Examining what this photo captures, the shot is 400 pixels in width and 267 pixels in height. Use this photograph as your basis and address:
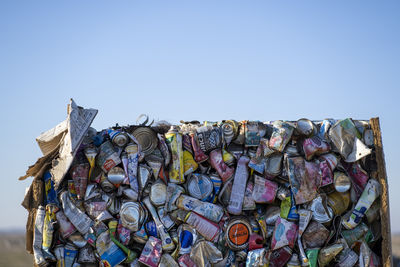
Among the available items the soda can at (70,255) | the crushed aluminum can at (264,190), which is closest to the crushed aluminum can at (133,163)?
the soda can at (70,255)

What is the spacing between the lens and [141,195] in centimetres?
526

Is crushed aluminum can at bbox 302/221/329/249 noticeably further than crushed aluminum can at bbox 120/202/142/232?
No

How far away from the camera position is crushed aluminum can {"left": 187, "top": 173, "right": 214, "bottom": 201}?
202 inches

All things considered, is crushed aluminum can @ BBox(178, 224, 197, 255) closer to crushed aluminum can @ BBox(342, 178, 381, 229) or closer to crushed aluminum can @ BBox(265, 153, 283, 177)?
crushed aluminum can @ BBox(265, 153, 283, 177)

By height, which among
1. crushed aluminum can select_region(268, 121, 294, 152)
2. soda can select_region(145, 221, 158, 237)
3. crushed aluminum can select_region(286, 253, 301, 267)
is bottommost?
crushed aluminum can select_region(286, 253, 301, 267)

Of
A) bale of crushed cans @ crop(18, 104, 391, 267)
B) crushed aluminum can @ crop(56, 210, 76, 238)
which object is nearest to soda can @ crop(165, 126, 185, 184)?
bale of crushed cans @ crop(18, 104, 391, 267)

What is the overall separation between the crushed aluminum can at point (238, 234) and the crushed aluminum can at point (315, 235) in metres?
0.58

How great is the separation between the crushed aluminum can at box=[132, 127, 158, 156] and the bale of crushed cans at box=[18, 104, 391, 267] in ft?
0.04

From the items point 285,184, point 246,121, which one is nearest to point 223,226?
point 285,184

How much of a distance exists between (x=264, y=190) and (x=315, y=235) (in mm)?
682

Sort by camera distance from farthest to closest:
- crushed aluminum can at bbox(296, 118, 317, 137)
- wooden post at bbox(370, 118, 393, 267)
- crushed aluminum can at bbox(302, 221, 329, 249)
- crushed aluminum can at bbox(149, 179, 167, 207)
→ crushed aluminum can at bbox(149, 179, 167, 207), crushed aluminum can at bbox(296, 118, 317, 137), crushed aluminum can at bbox(302, 221, 329, 249), wooden post at bbox(370, 118, 393, 267)

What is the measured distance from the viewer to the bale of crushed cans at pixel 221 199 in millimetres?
4961

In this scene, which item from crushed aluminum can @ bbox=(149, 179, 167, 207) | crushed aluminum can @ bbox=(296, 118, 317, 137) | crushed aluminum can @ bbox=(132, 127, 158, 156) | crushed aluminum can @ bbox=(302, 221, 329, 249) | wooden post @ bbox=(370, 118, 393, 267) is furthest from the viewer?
crushed aluminum can @ bbox=(132, 127, 158, 156)

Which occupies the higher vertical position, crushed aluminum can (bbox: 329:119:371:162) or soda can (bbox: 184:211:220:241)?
crushed aluminum can (bbox: 329:119:371:162)
